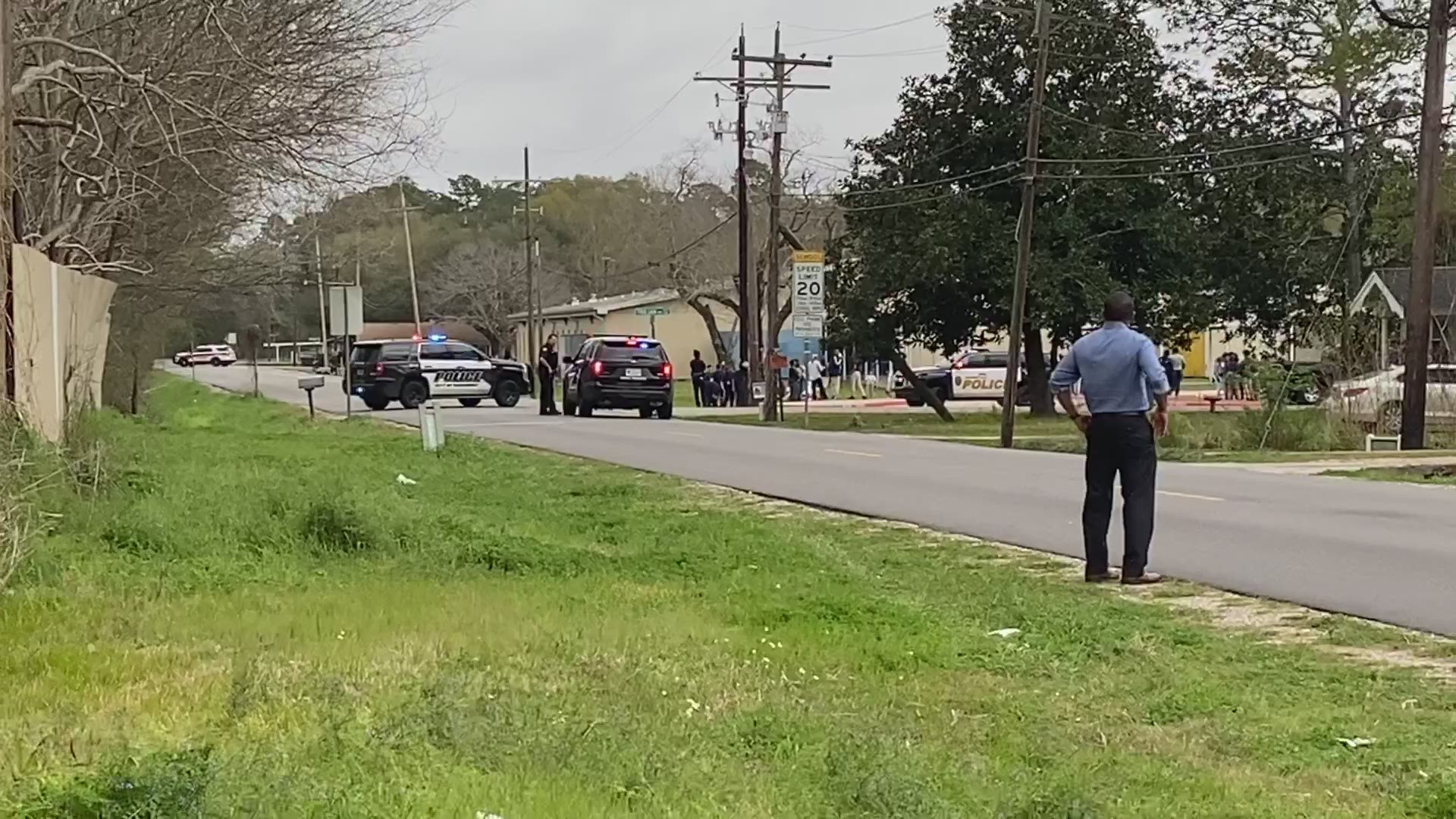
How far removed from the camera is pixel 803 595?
9992 millimetres

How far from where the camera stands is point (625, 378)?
38188 mm

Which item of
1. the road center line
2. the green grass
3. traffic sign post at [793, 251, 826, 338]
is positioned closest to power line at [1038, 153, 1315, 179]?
traffic sign post at [793, 251, 826, 338]

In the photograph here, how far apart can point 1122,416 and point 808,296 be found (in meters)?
25.5

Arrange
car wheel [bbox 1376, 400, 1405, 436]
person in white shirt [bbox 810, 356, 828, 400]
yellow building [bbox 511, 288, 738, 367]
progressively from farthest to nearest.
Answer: yellow building [bbox 511, 288, 738, 367], person in white shirt [bbox 810, 356, 828, 400], car wheel [bbox 1376, 400, 1405, 436]

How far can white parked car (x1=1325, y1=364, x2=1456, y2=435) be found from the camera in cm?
2845

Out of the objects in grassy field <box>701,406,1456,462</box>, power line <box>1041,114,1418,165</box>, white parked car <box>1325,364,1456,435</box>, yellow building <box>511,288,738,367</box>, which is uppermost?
power line <box>1041,114,1418,165</box>

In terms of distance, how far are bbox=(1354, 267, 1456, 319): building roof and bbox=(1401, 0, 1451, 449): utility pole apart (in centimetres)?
1269

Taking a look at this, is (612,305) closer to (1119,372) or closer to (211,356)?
(211,356)

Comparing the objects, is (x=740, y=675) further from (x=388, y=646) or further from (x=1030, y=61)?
(x=1030, y=61)

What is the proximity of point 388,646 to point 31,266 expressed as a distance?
8.88 metres

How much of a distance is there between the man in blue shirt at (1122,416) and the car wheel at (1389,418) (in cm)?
1954

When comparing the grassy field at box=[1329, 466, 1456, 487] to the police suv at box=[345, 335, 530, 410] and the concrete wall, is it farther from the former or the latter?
the police suv at box=[345, 335, 530, 410]

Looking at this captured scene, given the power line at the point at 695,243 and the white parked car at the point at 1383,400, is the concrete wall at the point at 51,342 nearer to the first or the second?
the white parked car at the point at 1383,400

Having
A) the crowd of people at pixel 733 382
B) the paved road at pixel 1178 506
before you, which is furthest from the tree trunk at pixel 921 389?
the paved road at pixel 1178 506
